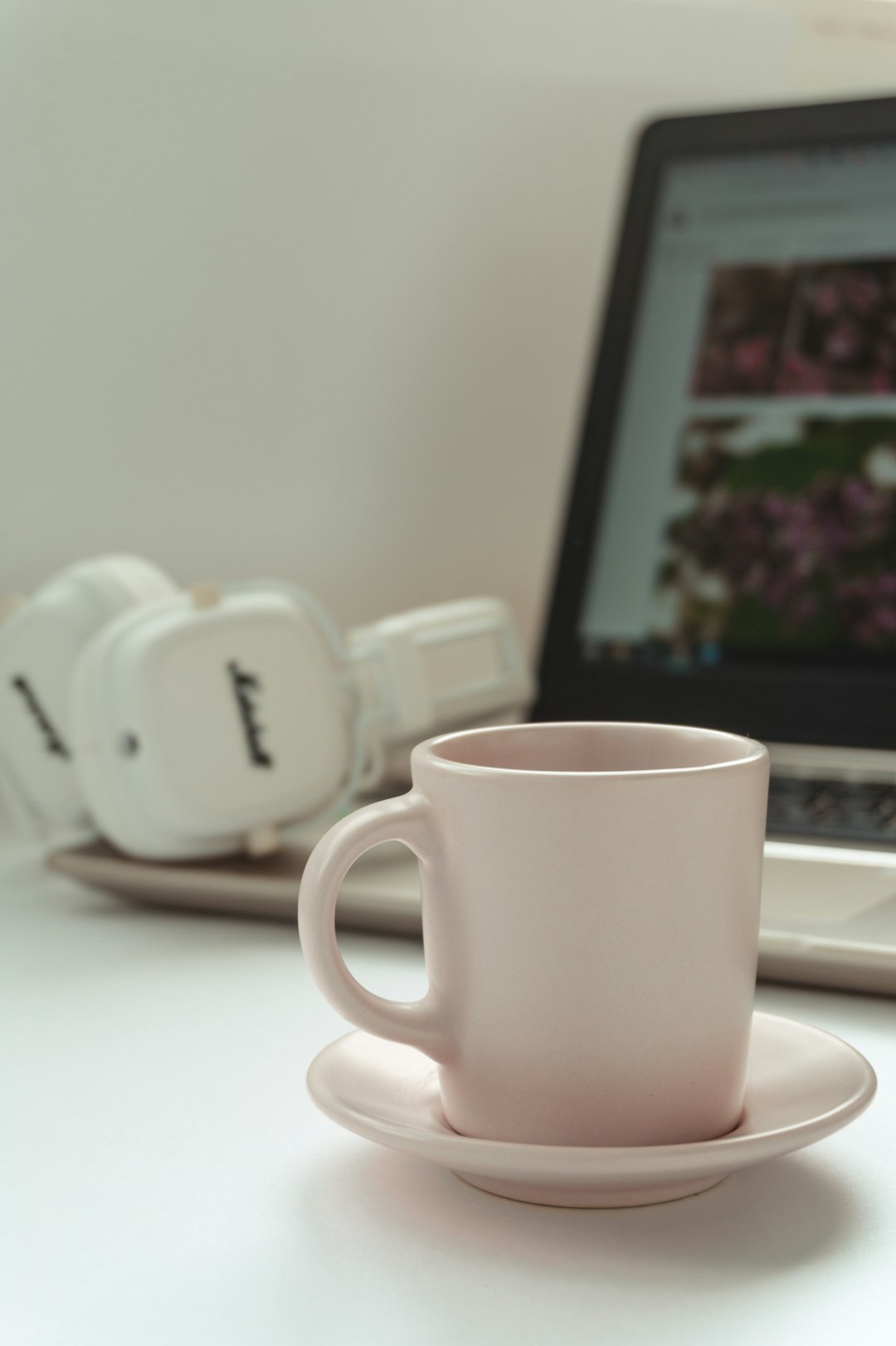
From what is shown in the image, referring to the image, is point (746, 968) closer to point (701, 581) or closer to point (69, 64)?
point (701, 581)

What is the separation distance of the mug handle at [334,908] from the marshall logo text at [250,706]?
24 centimetres

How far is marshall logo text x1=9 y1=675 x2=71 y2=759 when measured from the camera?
0.61 metres

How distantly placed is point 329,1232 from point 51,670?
378 millimetres

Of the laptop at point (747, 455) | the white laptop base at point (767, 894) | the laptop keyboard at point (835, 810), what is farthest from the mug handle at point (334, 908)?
the laptop at point (747, 455)

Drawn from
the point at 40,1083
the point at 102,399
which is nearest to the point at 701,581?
the point at 102,399

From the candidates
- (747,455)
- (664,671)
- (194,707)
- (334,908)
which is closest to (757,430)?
(747,455)

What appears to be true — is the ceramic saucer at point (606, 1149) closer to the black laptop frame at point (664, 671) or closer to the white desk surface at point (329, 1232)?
the white desk surface at point (329, 1232)

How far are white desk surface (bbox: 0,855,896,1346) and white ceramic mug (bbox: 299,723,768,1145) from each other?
23 mm

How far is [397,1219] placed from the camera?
290mm

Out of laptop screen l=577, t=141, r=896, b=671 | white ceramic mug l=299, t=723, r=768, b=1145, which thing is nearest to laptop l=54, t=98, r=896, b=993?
laptop screen l=577, t=141, r=896, b=671

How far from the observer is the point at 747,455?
747 mm

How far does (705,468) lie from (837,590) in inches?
4.1

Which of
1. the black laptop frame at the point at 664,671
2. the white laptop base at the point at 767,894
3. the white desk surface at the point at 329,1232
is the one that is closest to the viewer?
the white desk surface at the point at 329,1232

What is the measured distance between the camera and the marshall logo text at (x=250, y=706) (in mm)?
545
